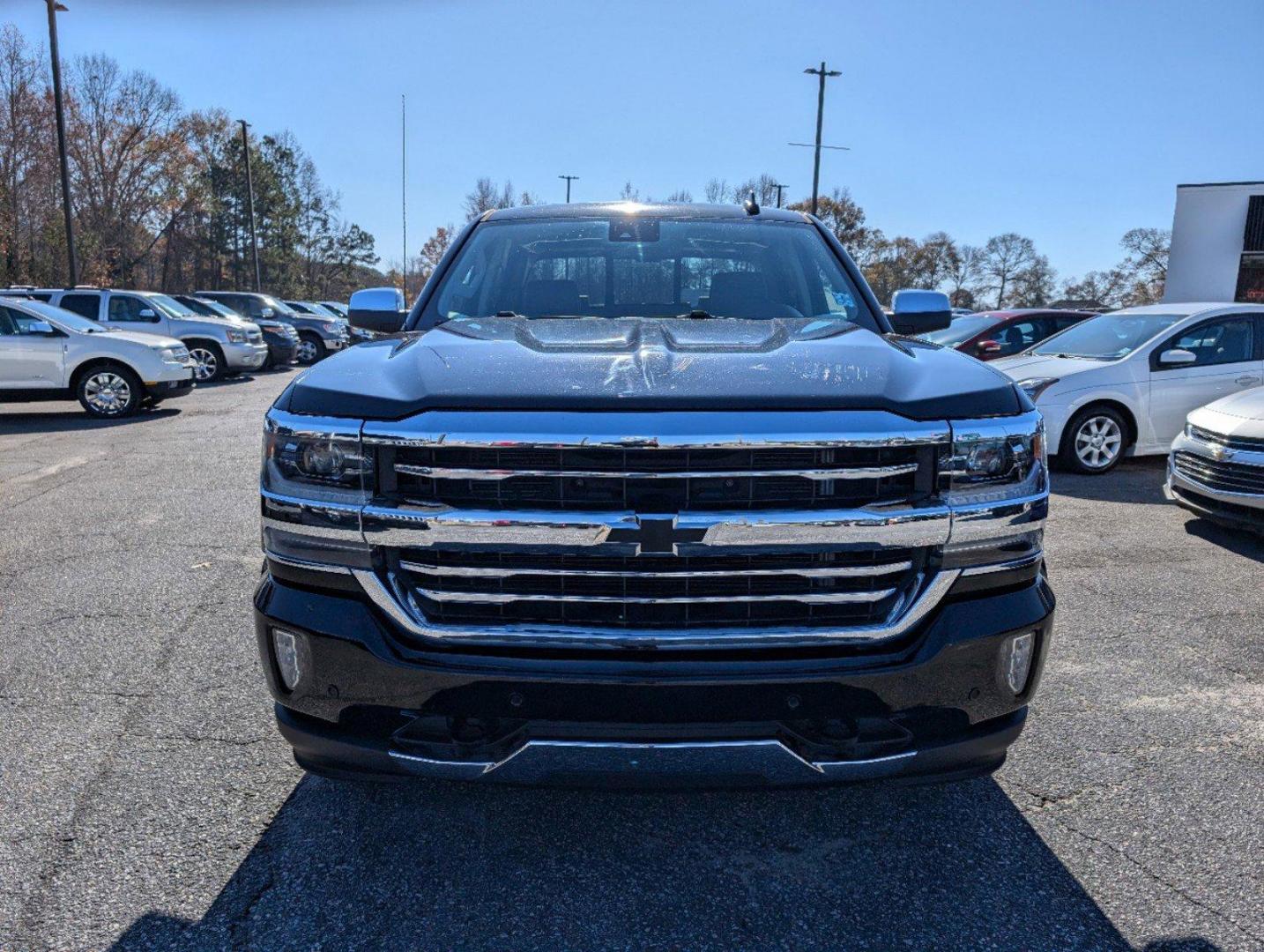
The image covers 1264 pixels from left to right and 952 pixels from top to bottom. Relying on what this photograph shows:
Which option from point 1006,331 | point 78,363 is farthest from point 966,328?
point 78,363

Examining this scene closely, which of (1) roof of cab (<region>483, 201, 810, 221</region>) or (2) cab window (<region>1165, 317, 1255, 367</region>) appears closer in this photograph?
(1) roof of cab (<region>483, 201, 810, 221</region>)

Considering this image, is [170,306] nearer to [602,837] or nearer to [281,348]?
[281,348]

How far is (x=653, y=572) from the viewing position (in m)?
2.09

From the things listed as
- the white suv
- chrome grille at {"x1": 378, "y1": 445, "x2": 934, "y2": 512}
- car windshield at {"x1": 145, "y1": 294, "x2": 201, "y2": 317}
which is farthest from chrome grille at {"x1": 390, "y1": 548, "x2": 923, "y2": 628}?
car windshield at {"x1": 145, "y1": 294, "x2": 201, "y2": 317}

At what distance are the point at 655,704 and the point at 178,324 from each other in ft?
58.9

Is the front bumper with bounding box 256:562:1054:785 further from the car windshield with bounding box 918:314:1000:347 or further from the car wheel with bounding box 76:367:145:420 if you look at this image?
the car wheel with bounding box 76:367:145:420

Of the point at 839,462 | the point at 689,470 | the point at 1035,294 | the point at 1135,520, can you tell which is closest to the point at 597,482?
the point at 689,470

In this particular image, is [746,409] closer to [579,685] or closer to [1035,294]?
[579,685]

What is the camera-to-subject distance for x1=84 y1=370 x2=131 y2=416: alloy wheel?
12.7 metres

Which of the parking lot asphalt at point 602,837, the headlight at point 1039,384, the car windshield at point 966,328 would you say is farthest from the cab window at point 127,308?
the headlight at point 1039,384

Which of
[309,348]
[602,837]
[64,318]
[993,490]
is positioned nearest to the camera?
[993,490]

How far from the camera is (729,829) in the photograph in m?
2.68

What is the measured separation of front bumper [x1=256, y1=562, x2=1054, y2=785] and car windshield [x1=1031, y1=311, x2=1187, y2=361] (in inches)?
312

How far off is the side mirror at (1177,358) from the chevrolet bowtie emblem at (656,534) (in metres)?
8.21
